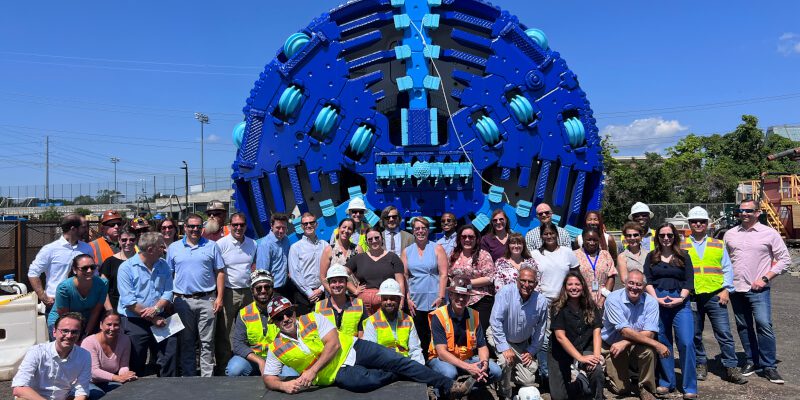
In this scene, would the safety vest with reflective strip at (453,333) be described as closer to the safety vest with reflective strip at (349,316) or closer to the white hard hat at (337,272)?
the safety vest with reflective strip at (349,316)

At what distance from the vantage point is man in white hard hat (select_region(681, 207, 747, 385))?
203 inches

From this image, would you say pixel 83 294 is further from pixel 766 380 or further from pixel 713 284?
pixel 766 380

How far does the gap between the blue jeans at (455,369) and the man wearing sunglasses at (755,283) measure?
2284 mm

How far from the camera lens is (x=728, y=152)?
32188mm

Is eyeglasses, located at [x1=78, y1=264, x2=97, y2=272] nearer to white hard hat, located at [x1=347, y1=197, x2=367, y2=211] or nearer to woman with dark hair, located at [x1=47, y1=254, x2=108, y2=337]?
woman with dark hair, located at [x1=47, y1=254, x2=108, y2=337]

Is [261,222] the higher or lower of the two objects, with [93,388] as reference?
higher

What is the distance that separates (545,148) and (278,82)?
10.2 feet

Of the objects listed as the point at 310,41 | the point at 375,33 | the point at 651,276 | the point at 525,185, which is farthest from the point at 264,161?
the point at 651,276


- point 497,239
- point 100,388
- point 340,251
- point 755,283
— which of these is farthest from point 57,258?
point 755,283

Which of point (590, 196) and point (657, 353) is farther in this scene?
point (590, 196)

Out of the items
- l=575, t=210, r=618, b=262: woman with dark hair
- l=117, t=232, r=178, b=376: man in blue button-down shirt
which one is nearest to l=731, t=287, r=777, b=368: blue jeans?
l=575, t=210, r=618, b=262: woman with dark hair

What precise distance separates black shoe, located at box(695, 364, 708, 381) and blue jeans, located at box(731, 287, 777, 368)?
0.40 metres

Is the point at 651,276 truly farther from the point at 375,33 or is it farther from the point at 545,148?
the point at 375,33

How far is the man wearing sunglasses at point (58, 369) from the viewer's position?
3.75 m
